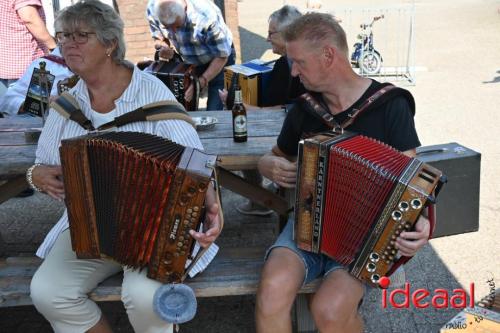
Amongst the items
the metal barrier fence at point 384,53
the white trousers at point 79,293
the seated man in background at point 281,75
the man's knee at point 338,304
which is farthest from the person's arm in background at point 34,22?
the metal barrier fence at point 384,53

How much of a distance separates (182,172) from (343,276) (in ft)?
2.57

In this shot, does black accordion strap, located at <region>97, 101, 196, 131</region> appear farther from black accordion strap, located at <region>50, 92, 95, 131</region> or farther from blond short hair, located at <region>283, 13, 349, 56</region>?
blond short hair, located at <region>283, 13, 349, 56</region>

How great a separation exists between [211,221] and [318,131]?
639 mm

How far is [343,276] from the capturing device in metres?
2.40

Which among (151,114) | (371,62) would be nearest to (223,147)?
(151,114)

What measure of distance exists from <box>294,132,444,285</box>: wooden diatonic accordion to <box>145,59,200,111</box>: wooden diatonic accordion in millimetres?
1828

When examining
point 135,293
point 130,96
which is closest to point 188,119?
point 130,96

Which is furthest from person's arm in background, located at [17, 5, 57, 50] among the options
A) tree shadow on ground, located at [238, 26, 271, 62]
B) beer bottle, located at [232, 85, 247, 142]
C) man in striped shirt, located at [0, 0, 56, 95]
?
tree shadow on ground, located at [238, 26, 271, 62]

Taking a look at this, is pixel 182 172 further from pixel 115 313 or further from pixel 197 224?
pixel 115 313

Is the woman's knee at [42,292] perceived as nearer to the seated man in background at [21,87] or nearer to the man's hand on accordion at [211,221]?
the man's hand on accordion at [211,221]

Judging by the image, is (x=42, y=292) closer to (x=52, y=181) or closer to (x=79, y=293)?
(x=79, y=293)

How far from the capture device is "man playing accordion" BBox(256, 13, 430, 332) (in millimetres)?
2371

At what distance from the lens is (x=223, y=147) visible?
10.4 feet

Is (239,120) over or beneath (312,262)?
over
